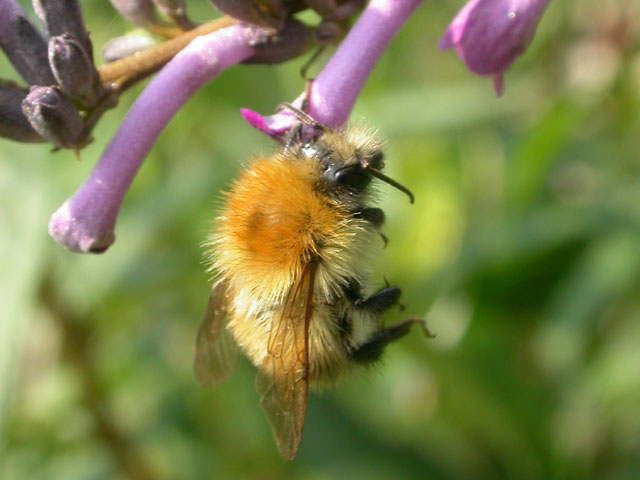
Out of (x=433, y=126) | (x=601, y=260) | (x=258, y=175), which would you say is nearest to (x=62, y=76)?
(x=258, y=175)

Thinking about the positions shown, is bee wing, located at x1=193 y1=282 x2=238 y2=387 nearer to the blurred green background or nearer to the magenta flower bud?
Result: the magenta flower bud

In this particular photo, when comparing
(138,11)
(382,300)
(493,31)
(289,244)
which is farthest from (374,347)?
(138,11)

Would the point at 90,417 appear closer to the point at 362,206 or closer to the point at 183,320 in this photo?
the point at 183,320

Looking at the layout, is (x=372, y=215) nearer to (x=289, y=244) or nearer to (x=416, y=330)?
(x=289, y=244)

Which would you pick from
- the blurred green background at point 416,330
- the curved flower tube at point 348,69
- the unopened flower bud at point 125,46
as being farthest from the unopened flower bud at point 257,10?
the blurred green background at point 416,330

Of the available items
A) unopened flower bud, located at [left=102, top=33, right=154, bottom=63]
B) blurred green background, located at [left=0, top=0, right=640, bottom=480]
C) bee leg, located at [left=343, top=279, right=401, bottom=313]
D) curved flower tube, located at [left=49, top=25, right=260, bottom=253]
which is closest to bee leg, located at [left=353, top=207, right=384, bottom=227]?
bee leg, located at [left=343, top=279, right=401, bottom=313]
